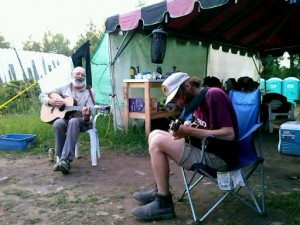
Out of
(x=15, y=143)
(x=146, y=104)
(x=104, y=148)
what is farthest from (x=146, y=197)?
(x=15, y=143)

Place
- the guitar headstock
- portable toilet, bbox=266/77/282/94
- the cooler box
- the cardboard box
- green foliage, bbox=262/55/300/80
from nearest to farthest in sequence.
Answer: the cooler box < the guitar headstock < the cardboard box < portable toilet, bbox=266/77/282/94 < green foliage, bbox=262/55/300/80

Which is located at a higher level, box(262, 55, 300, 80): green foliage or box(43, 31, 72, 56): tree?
box(43, 31, 72, 56): tree

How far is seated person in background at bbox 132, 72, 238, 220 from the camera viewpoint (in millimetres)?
2069

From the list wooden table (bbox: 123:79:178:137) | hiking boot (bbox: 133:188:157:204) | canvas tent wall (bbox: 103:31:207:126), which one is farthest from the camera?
canvas tent wall (bbox: 103:31:207:126)

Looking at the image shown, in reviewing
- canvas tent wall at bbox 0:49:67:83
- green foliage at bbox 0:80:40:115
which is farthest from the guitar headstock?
canvas tent wall at bbox 0:49:67:83

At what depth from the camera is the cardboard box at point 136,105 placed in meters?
4.97

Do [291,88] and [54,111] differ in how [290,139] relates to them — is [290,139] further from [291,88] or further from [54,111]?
[291,88]

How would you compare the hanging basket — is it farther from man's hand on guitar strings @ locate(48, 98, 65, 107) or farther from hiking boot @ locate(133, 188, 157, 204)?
hiking boot @ locate(133, 188, 157, 204)

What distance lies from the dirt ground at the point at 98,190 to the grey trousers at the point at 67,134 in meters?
0.24

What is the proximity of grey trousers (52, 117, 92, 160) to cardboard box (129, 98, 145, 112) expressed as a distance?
4.47ft

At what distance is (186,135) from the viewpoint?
2.10 m

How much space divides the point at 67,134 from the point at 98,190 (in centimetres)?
88

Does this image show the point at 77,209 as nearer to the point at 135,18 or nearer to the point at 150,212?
the point at 150,212

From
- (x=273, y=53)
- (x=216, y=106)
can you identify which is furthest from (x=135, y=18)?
(x=273, y=53)
